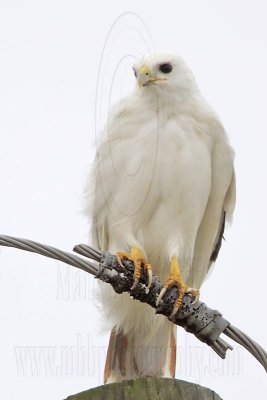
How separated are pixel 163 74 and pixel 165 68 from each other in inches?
1.9

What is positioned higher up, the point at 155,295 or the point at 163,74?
the point at 163,74

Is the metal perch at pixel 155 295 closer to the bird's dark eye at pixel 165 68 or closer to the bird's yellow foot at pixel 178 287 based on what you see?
the bird's yellow foot at pixel 178 287

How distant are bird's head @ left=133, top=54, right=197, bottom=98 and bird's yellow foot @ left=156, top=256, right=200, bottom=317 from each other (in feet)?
3.90

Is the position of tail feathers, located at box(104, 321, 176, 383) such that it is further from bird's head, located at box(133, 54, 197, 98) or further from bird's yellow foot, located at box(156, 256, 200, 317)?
bird's head, located at box(133, 54, 197, 98)

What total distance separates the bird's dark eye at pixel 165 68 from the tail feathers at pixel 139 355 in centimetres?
184

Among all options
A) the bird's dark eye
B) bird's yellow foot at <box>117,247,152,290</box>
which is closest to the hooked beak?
the bird's dark eye

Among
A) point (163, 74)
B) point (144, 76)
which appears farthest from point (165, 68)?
point (144, 76)

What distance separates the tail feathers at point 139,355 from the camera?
19.8ft

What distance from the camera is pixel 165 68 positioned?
617 centimetres

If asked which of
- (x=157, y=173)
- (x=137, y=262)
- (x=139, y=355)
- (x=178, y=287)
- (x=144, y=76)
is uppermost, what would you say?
(x=144, y=76)

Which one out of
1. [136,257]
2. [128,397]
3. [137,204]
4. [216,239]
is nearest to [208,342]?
[128,397]

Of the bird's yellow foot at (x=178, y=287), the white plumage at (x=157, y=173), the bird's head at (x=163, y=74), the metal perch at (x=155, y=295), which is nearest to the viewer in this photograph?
the metal perch at (x=155, y=295)

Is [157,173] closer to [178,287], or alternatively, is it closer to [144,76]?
[144,76]

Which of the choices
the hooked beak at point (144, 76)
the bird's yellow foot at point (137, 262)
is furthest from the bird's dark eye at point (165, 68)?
the bird's yellow foot at point (137, 262)
